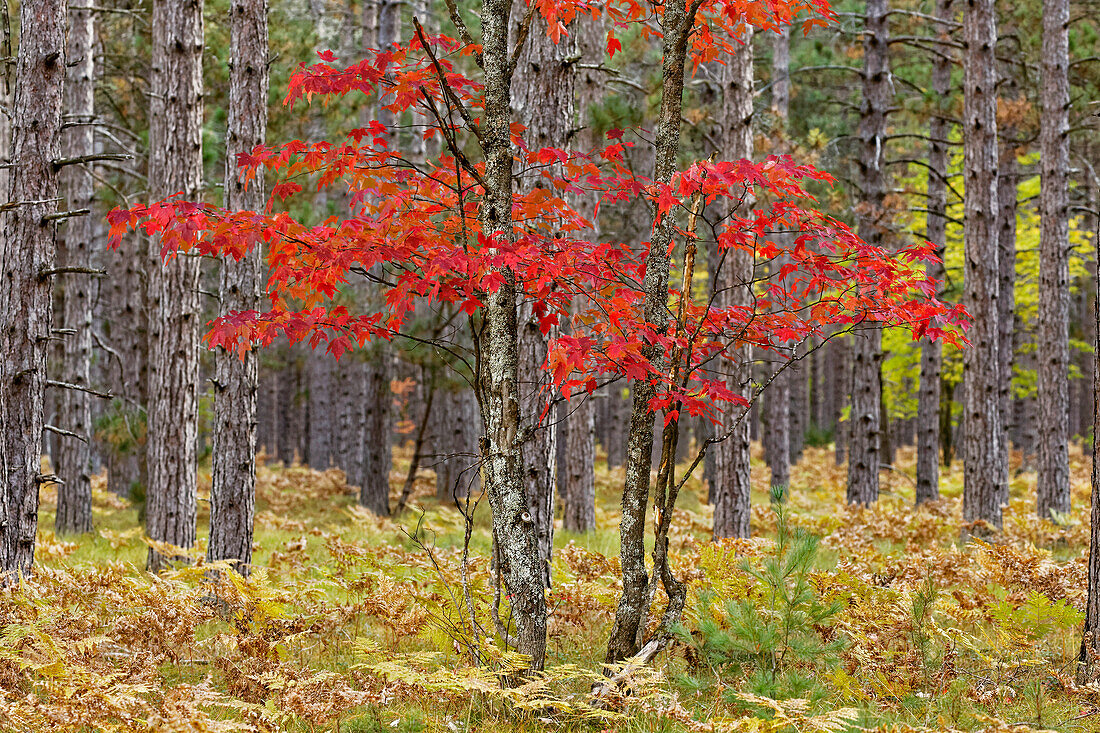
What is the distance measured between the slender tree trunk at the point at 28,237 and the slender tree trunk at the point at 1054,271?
11982 millimetres

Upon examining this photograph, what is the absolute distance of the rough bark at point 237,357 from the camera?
6.79 metres

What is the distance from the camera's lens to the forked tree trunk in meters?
7.92

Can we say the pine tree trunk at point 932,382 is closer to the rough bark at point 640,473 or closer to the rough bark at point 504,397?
the rough bark at point 640,473

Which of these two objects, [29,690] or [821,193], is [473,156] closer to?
[821,193]

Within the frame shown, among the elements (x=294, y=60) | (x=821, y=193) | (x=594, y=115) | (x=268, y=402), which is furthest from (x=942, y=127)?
(x=268, y=402)

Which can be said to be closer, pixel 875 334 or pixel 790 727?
pixel 790 727

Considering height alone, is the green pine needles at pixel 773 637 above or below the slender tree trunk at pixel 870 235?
below

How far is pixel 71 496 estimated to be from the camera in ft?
38.9

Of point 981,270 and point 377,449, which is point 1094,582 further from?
point 377,449

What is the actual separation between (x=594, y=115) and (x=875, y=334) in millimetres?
6099

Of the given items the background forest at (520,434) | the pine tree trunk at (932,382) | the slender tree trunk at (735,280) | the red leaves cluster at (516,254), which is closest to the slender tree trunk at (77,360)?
the background forest at (520,434)

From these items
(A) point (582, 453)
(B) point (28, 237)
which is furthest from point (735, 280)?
(B) point (28, 237)

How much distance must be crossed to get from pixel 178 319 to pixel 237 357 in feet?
5.19

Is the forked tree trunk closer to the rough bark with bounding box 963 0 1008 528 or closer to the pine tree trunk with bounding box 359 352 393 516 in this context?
the pine tree trunk with bounding box 359 352 393 516
